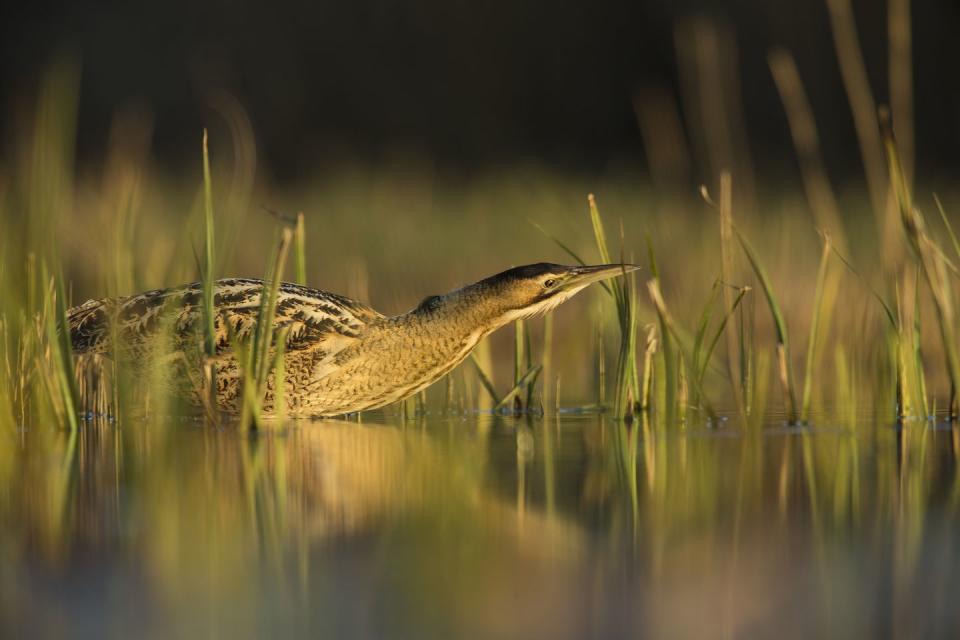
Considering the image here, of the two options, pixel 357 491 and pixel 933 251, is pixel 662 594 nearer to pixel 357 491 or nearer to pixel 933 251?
pixel 357 491

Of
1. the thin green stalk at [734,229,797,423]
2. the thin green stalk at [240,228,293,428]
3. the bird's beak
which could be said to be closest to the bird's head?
the bird's beak

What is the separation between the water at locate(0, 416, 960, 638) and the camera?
1975mm

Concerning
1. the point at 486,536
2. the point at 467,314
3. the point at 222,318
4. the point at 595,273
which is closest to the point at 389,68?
the point at 467,314

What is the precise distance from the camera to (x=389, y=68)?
12953mm

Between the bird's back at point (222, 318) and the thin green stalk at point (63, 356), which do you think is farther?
the bird's back at point (222, 318)

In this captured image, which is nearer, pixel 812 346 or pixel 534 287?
pixel 812 346

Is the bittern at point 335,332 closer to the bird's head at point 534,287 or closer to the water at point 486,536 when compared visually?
the bird's head at point 534,287

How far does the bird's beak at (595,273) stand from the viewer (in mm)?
4196

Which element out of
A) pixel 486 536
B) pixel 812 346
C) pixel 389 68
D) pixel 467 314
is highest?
pixel 389 68

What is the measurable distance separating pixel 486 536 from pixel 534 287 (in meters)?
2.05

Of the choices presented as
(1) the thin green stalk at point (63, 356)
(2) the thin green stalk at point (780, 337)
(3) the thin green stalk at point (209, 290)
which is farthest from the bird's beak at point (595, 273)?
(1) the thin green stalk at point (63, 356)

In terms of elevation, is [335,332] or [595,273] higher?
[595,273]

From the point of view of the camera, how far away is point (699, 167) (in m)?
10.6

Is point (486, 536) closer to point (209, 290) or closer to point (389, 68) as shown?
point (209, 290)
